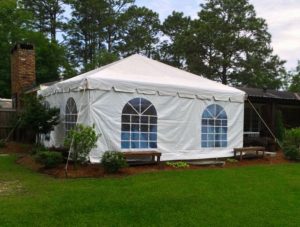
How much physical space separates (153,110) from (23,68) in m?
8.97

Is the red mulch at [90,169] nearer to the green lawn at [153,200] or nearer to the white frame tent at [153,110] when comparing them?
the green lawn at [153,200]

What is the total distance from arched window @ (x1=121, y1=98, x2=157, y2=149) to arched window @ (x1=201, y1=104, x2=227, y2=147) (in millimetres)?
1950

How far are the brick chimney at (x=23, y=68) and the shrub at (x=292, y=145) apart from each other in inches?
440

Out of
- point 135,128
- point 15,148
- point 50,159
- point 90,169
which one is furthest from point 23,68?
point 90,169

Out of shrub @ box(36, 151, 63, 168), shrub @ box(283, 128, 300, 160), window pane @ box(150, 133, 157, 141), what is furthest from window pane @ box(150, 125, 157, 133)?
shrub @ box(283, 128, 300, 160)

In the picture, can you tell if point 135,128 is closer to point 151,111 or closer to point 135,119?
point 135,119

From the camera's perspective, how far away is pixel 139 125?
11.6 m

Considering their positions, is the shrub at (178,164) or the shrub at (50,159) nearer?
the shrub at (50,159)

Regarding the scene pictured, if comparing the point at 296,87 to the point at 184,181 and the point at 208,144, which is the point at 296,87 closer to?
the point at 208,144

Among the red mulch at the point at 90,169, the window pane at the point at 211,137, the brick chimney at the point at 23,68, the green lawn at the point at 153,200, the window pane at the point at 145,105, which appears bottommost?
the green lawn at the point at 153,200

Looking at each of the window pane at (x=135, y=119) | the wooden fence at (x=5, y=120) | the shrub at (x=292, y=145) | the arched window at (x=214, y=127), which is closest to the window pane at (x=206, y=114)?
the arched window at (x=214, y=127)

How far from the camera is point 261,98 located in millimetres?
17328

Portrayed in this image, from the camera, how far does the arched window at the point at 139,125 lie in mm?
11406

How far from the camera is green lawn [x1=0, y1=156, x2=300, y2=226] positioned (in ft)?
19.7
